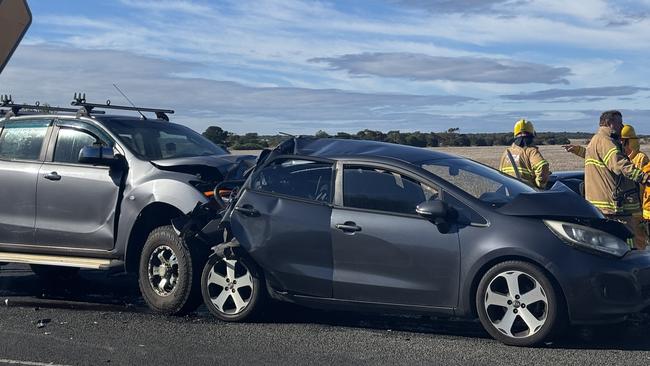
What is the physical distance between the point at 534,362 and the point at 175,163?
3944mm

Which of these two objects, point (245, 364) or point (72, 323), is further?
point (72, 323)

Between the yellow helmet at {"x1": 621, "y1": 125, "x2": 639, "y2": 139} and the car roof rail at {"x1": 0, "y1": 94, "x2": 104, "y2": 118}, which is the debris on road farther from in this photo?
the yellow helmet at {"x1": 621, "y1": 125, "x2": 639, "y2": 139}

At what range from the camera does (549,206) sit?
22.3 ft

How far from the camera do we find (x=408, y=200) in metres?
7.12

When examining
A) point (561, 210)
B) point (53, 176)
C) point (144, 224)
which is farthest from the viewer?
point (53, 176)

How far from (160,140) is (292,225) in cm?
243

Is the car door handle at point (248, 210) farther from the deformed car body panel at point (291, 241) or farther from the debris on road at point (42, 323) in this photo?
the debris on road at point (42, 323)

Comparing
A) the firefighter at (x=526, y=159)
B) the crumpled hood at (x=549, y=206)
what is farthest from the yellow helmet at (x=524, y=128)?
the crumpled hood at (x=549, y=206)

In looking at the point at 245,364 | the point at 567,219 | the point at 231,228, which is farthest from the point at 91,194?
the point at 567,219

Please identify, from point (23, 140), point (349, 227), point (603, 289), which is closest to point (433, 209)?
point (349, 227)

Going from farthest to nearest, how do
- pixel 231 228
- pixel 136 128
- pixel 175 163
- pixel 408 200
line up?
pixel 136 128, pixel 175 163, pixel 231 228, pixel 408 200

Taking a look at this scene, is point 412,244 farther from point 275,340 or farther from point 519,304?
point 275,340

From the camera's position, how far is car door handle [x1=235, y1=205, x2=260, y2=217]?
24.9ft

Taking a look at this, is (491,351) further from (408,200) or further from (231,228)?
(231,228)
